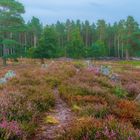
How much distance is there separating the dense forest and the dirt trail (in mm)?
43721

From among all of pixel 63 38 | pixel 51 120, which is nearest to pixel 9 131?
pixel 51 120

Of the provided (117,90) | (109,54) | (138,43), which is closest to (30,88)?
(117,90)

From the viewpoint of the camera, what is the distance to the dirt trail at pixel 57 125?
7.98 metres

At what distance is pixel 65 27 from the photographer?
13312cm

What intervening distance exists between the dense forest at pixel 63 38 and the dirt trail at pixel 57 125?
143 feet

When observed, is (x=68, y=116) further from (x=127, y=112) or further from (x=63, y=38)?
(x=63, y=38)

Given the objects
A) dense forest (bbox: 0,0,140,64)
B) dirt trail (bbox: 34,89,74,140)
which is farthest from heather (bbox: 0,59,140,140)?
dense forest (bbox: 0,0,140,64)

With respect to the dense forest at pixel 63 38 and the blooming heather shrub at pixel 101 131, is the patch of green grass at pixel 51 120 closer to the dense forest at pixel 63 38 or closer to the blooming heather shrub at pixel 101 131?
the blooming heather shrub at pixel 101 131

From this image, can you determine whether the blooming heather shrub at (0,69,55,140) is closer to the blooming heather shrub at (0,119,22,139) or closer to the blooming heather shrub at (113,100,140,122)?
the blooming heather shrub at (0,119,22,139)

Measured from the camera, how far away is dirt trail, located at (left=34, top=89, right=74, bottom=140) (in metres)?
7.98

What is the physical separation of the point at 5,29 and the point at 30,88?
44.9 m

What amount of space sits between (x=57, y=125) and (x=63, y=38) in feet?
401

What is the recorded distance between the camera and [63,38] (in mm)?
130625

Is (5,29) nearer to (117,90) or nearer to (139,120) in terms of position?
(117,90)
